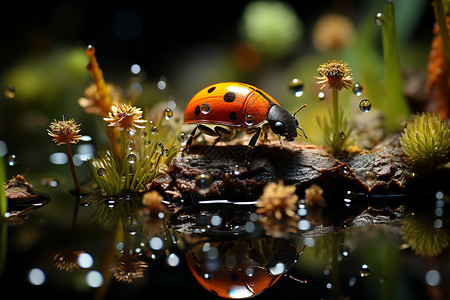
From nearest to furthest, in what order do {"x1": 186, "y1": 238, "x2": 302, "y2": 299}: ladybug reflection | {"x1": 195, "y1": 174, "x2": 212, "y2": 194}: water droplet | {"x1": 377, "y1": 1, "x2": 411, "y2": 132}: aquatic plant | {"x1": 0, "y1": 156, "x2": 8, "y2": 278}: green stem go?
{"x1": 186, "y1": 238, "x2": 302, "y2": 299}: ladybug reflection < {"x1": 0, "y1": 156, "x2": 8, "y2": 278}: green stem < {"x1": 195, "y1": 174, "x2": 212, "y2": 194}: water droplet < {"x1": 377, "y1": 1, "x2": 411, "y2": 132}: aquatic plant

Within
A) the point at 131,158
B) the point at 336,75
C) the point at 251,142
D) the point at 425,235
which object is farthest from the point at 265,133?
the point at 425,235

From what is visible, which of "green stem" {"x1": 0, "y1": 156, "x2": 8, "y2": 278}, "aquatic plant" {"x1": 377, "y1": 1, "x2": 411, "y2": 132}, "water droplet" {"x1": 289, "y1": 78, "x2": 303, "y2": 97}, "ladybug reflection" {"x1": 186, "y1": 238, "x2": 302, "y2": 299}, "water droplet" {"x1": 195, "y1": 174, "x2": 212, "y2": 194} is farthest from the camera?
"aquatic plant" {"x1": 377, "y1": 1, "x2": 411, "y2": 132}

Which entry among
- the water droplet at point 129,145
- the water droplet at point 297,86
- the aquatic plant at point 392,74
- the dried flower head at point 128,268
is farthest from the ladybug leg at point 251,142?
the aquatic plant at point 392,74

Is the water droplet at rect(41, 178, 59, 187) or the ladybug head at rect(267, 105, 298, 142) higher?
the ladybug head at rect(267, 105, 298, 142)

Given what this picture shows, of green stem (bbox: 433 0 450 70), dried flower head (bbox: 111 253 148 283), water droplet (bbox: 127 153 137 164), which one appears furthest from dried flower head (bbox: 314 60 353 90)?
dried flower head (bbox: 111 253 148 283)

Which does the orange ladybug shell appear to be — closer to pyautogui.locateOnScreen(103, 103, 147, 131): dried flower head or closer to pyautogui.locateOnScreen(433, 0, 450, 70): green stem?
pyautogui.locateOnScreen(103, 103, 147, 131): dried flower head
